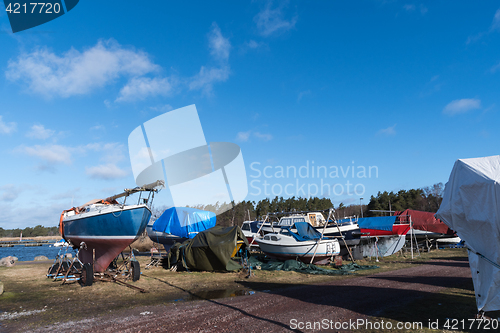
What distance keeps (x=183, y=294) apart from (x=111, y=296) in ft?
7.34

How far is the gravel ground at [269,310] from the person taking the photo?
5.88m

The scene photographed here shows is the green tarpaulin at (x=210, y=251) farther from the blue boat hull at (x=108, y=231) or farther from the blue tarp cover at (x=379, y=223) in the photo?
the blue tarp cover at (x=379, y=223)

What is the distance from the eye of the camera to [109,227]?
527 inches

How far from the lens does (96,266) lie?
13.3m

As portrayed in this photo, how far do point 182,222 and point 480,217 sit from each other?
67.7 feet

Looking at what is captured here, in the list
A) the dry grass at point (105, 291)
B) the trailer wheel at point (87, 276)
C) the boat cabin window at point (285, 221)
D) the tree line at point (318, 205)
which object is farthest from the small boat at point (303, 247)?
the tree line at point (318, 205)

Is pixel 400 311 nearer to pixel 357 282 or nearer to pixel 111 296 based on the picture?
pixel 357 282

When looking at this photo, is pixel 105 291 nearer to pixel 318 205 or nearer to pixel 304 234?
pixel 304 234

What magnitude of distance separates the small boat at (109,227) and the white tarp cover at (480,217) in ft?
40.6

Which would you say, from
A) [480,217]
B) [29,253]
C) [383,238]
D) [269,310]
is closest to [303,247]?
[269,310]

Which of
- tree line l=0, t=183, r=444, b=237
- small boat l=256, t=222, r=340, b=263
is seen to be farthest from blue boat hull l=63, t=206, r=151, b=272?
tree line l=0, t=183, r=444, b=237

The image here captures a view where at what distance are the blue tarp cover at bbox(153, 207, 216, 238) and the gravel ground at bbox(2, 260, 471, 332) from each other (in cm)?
1442

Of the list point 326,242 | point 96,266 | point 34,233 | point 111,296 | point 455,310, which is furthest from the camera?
point 34,233

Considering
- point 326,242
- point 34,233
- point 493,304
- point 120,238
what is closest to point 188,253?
point 120,238
